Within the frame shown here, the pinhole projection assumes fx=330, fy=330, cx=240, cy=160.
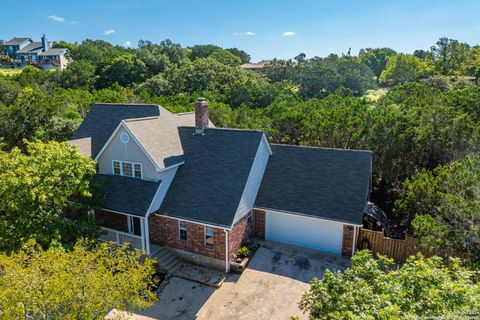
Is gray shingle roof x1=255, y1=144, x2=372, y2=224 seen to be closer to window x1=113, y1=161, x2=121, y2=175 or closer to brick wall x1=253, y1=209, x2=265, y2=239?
brick wall x1=253, y1=209, x2=265, y2=239

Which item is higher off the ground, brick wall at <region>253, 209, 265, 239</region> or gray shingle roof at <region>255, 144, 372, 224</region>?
gray shingle roof at <region>255, 144, 372, 224</region>

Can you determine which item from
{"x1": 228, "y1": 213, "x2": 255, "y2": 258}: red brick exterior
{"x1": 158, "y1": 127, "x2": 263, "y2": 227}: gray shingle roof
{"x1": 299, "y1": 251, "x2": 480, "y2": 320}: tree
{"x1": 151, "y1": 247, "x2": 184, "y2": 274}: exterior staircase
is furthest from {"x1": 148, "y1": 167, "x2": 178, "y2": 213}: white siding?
{"x1": 299, "y1": 251, "x2": 480, "y2": 320}: tree

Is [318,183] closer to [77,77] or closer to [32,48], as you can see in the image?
[77,77]

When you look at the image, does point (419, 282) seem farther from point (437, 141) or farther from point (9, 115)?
point (9, 115)

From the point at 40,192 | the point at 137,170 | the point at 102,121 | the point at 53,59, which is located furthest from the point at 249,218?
the point at 53,59

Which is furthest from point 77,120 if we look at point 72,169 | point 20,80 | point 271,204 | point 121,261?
point 20,80

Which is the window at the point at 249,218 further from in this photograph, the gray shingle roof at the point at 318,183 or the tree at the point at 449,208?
the tree at the point at 449,208
